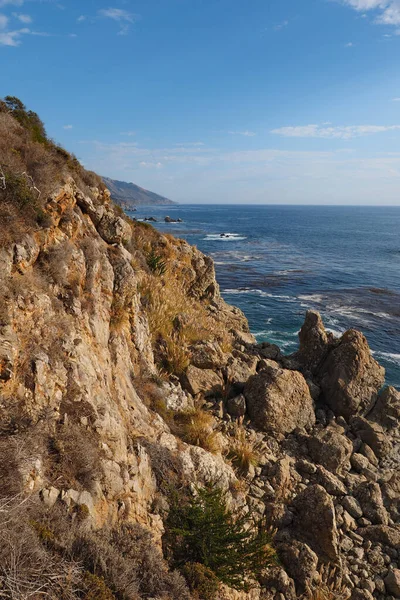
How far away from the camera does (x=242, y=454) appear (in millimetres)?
7945

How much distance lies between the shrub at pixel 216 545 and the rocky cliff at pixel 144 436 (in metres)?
0.16

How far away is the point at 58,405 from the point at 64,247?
326 centimetres

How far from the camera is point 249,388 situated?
9961 mm

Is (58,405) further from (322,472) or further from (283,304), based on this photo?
(283,304)

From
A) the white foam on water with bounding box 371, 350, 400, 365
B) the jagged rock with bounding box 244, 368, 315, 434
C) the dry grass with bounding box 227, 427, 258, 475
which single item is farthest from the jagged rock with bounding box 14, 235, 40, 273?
the white foam on water with bounding box 371, 350, 400, 365

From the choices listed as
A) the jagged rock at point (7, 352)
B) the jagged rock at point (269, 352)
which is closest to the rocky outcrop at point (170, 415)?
the jagged rock at point (7, 352)

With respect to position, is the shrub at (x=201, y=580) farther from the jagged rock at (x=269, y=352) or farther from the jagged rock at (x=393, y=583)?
the jagged rock at (x=269, y=352)

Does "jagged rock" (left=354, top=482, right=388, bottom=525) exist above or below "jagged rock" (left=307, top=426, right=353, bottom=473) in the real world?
→ below

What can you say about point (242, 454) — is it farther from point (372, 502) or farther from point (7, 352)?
point (7, 352)

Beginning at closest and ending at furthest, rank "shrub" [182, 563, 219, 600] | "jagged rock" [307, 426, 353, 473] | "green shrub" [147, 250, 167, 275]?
1. "shrub" [182, 563, 219, 600]
2. "jagged rock" [307, 426, 353, 473]
3. "green shrub" [147, 250, 167, 275]

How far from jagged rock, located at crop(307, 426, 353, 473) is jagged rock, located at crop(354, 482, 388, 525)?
2.47 ft

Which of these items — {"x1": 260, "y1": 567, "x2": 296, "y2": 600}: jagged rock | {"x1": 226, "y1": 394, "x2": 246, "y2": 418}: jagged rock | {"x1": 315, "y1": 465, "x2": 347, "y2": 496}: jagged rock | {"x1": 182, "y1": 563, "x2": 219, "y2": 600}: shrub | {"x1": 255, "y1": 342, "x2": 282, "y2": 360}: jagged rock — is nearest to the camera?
{"x1": 182, "y1": 563, "x2": 219, "y2": 600}: shrub

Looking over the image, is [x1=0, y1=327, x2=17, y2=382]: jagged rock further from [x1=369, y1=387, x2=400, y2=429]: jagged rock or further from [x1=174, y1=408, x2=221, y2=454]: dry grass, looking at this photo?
[x1=369, y1=387, x2=400, y2=429]: jagged rock

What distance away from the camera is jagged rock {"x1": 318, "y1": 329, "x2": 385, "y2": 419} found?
11.2 meters
